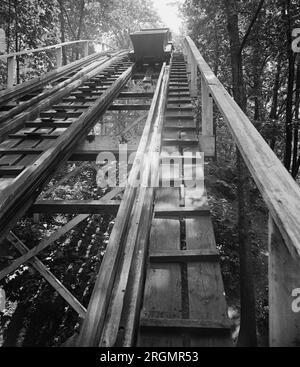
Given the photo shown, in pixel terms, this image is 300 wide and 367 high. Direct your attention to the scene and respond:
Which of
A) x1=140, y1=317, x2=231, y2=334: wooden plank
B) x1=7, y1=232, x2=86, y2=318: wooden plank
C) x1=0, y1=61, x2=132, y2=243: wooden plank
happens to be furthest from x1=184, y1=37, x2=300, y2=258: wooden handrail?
x1=7, y1=232, x2=86, y2=318: wooden plank

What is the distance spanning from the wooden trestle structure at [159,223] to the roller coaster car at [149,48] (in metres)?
6.04

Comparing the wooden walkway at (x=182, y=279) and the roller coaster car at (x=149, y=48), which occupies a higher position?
the roller coaster car at (x=149, y=48)

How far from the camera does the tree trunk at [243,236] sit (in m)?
7.58

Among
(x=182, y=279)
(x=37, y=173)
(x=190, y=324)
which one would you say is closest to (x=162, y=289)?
(x=182, y=279)

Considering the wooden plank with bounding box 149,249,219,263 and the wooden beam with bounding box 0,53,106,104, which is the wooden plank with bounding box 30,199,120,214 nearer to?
the wooden plank with bounding box 149,249,219,263

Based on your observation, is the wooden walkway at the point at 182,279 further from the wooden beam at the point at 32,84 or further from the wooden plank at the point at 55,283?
the wooden beam at the point at 32,84

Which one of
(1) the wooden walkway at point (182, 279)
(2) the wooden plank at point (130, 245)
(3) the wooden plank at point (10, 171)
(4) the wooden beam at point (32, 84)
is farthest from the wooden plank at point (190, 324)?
(4) the wooden beam at point (32, 84)

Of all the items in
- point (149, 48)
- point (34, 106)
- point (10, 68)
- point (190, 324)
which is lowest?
point (190, 324)

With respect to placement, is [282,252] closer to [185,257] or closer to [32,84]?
[185,257]

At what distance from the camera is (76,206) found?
363cm

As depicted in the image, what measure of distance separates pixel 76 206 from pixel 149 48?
29.0ft

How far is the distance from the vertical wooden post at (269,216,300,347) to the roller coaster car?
10.7 metres

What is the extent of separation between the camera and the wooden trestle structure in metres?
1.37
